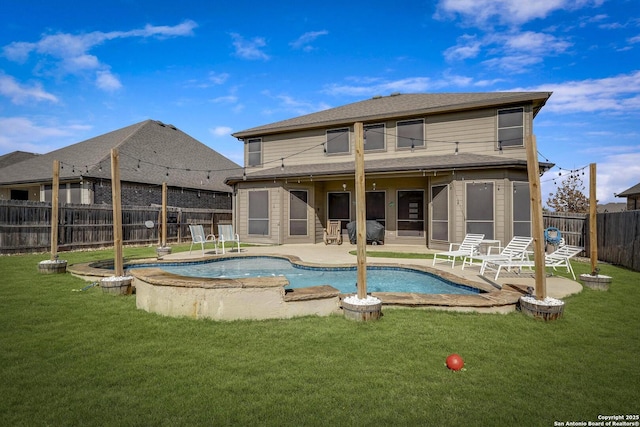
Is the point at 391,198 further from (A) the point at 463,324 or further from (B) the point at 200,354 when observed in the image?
(B) the point at 200,354

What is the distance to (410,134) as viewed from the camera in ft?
44.8

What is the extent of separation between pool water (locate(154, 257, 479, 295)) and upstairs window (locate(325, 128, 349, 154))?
633cm

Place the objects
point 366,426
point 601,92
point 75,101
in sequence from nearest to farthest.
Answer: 1. point 366,426
2. point 601,92
3. point 75,101

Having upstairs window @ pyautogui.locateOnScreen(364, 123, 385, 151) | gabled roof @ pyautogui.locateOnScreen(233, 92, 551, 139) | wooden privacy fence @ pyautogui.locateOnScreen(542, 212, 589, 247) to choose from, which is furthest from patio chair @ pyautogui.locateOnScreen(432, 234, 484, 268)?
upstairs window @ pyautogui.locateOnScreen(364, 123, 385, 151)

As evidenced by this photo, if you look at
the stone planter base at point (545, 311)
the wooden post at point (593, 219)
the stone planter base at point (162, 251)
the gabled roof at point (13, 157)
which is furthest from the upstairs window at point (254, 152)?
the gabled roof at point (13, 157)

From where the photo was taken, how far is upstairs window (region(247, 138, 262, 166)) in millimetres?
16266

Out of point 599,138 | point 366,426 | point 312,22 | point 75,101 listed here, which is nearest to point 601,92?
point 599,138

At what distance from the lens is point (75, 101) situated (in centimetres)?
1619

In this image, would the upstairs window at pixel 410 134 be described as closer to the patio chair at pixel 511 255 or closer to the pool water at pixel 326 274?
the patio chair at pixel 511 255

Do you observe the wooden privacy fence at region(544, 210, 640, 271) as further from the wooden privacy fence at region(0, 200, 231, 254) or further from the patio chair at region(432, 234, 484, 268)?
the wooden privacy fence at region(0, 200, 231, 254)

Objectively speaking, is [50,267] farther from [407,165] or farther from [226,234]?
[407,165]

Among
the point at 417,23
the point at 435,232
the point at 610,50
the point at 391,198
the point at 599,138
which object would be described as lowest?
the point at 435,232

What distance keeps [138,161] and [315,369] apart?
1863 cm

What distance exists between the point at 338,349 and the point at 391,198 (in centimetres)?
1151
